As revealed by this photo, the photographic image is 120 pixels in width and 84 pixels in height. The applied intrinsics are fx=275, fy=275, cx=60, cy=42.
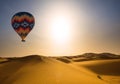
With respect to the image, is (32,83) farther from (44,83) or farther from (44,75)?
(44,75)

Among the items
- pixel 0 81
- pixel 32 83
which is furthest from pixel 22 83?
pixel 0 81

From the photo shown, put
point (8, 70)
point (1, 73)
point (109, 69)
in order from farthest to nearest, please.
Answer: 1. point (109, 69)
2. point (8, 70)
3. point (1, 73)

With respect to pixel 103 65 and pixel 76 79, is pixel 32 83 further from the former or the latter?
pixel 103 65

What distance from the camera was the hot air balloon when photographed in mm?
39500

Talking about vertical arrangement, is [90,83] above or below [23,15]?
below

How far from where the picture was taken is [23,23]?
4000 centimetres

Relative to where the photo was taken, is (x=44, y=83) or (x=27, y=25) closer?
(x=44, y=83)

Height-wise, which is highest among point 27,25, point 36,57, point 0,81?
point 27,25

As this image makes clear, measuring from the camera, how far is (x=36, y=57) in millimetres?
44219

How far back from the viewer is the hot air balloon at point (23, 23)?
3950 cm

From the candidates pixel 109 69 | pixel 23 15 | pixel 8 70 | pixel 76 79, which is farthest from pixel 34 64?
pixel 109 69

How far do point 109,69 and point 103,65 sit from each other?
4.59 meters

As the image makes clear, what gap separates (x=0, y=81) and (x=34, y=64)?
31.3 ft

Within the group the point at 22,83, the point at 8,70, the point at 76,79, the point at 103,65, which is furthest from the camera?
the point at 103,65
